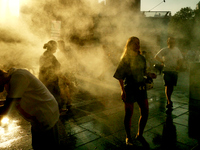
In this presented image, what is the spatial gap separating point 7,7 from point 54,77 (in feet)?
9.72

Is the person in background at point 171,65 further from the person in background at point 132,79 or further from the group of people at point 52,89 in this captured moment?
the person in background at point 132,79

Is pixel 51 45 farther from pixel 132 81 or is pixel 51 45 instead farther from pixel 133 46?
pixel 132 81

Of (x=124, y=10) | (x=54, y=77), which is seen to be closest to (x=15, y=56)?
(x=54, y=77)

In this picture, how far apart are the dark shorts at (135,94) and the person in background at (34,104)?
1299 mm

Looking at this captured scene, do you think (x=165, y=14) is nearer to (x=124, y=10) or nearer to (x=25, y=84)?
(x=124, y=10)

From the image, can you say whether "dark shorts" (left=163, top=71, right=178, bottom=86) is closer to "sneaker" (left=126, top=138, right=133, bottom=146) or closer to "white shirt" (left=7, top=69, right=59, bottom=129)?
"sneaker" (left=126, top=138, right=133, bottom=146)

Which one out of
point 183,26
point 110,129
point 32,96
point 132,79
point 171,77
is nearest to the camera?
point 32,96

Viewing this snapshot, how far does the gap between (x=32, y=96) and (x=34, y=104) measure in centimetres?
8

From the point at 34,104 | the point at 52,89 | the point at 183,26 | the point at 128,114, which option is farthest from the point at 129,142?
the point at 183,26

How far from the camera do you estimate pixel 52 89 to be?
12.9ft

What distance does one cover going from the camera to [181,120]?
12.8ft

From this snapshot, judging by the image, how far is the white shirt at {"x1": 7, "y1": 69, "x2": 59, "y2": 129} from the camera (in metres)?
1.59

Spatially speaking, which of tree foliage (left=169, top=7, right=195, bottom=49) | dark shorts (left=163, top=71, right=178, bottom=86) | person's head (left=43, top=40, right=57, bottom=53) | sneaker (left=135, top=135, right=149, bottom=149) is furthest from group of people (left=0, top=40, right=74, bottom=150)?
tree foliage (left=169, top=7, right=195, bottom=49)

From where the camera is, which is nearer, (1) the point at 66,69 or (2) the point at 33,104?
(2) the point at 33,104
